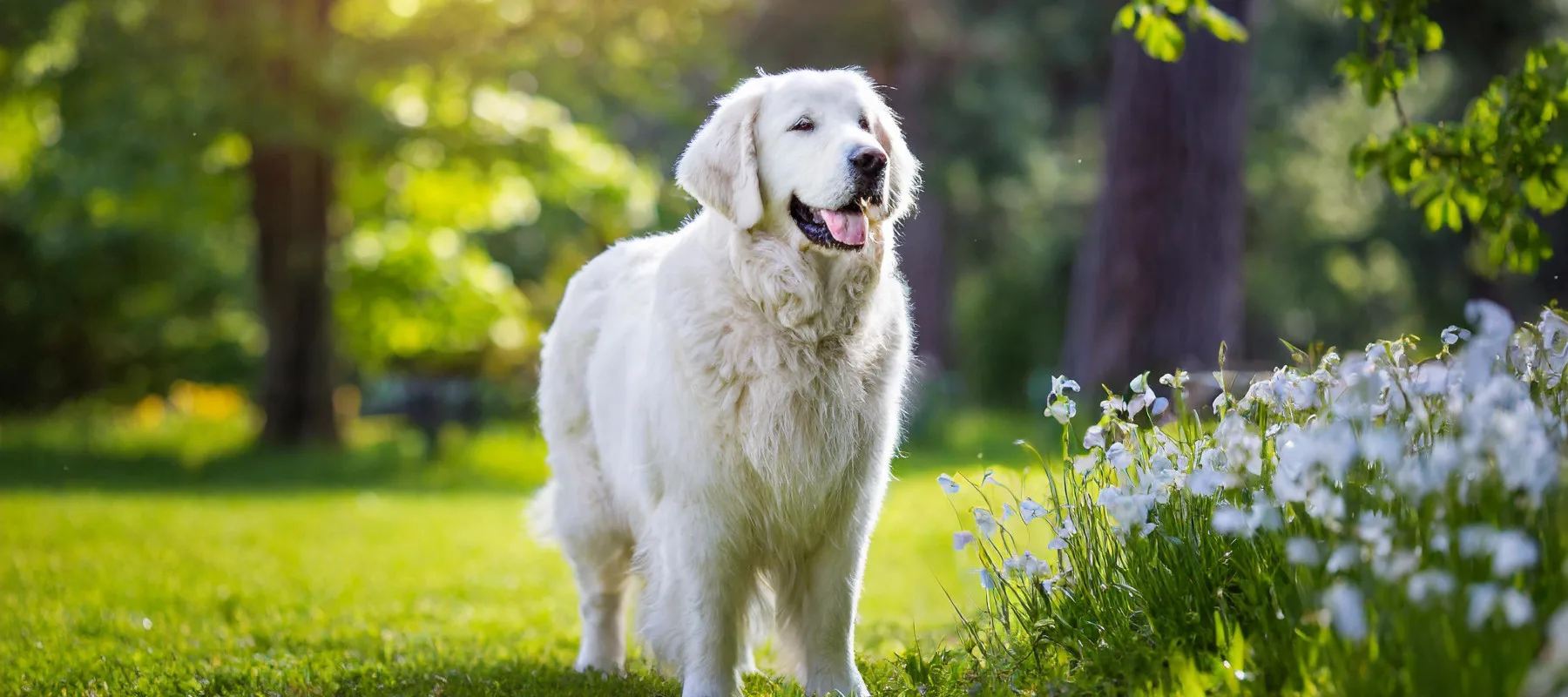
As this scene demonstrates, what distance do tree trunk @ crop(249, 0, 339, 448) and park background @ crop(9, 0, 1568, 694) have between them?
0.03 m

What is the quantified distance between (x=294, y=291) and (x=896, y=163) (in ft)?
33.3

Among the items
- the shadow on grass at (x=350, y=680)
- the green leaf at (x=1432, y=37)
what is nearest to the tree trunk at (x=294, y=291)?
the shadow on grass at (x=350, y=680)

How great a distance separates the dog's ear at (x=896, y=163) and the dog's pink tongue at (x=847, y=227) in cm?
23

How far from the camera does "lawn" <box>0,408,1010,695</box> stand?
3.94 m

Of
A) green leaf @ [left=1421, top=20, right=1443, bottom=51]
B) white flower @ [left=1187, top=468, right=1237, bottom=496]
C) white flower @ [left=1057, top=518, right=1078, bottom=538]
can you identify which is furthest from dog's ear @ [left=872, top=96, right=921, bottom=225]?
green leaf @ [left=1421, top=20, right=1443, bottom=51]

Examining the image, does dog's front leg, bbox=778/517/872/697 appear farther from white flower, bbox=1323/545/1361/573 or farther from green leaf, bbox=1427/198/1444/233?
green leaf, bbox=1427/198/1444/233

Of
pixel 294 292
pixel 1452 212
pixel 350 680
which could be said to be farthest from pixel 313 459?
pixel 1452 212

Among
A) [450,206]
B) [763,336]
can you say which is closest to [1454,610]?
[763,336]

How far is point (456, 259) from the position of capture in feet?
51.0

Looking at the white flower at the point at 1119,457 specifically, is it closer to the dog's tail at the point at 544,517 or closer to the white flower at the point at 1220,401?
the white flower at the point at 1220,401

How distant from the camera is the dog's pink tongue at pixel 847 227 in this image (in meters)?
3.32

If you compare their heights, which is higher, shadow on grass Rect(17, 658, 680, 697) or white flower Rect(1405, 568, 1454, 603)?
white flower Rect(1405, 568, 1454, 603)

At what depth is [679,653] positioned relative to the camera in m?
3.60

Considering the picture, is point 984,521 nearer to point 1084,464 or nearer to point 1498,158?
point 1084,464
